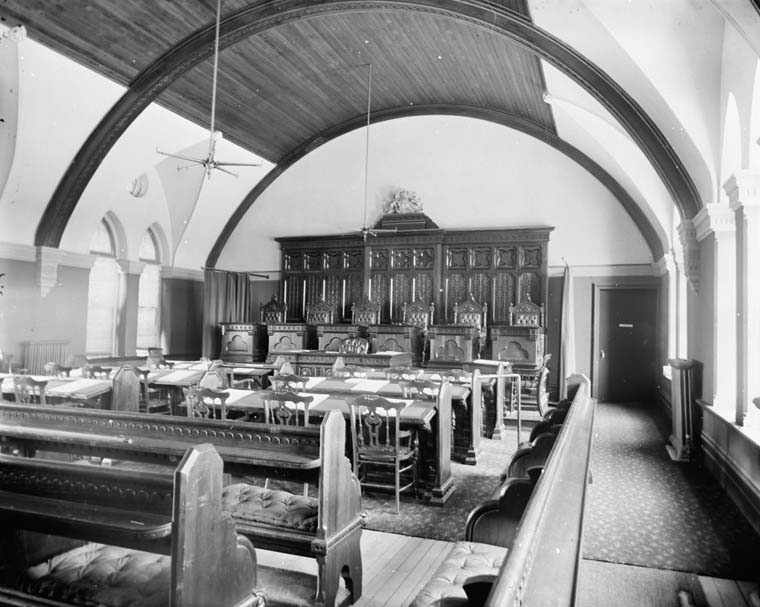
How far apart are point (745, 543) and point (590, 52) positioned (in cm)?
507

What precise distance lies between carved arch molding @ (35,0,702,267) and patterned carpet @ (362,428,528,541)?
12.7 feet

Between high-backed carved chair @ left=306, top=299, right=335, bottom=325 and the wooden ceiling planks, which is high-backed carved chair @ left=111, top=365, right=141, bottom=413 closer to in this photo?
the wooden ceiling planks

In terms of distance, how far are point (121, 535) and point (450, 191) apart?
11.3 meters

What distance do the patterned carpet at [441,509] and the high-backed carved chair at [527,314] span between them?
5.81 metres

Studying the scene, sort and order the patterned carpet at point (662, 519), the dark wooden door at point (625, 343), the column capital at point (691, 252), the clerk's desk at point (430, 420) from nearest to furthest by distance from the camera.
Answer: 1. the patterned carpet at point (662, 519)
2. the clerk's desk at point (430, 420)
3. the column capital at point (691, 252)
4. the dark wooden door at point (625, 343)

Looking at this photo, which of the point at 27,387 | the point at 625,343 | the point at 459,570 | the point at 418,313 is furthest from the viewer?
the point at 418,313

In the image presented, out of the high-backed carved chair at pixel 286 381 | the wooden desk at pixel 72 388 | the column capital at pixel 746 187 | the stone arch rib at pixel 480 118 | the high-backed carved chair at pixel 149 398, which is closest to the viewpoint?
the column capital at pixel 746 187

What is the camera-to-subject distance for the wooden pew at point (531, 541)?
1.06 meters

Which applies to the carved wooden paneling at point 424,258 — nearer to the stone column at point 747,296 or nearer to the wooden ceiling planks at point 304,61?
the wooden ceiling planks at point 304,61

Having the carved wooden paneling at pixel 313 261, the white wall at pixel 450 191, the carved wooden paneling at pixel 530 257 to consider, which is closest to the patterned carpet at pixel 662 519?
the carved wooden paneling at pixel 530 257

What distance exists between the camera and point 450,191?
12352 mm

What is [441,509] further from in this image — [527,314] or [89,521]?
[527,314]

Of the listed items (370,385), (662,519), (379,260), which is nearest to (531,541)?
(662,519)

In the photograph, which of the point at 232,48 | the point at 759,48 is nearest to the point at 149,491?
the point at 759,48
